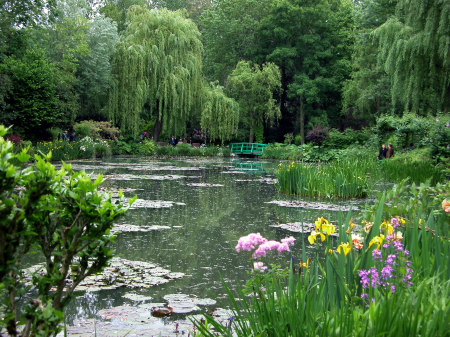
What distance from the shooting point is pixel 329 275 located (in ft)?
7.24

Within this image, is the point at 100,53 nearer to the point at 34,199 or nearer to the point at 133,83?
the point at 133,83

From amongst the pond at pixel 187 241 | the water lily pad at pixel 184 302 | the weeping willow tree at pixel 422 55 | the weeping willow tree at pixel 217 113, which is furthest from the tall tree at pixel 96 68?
the water lily pad at pixel 184 302

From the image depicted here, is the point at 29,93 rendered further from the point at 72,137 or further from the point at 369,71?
the point at 369,71

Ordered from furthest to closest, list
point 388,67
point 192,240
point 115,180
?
point 388,67
point 115,180
point 192,240

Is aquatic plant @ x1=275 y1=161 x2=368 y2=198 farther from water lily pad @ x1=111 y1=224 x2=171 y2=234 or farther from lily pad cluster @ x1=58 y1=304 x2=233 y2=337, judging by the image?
lily pad cluster @ x1=58 y1=304 x2=233 y2=337

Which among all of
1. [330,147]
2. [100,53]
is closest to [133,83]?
[100,53]

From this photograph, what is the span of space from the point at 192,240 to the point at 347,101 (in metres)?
24.6

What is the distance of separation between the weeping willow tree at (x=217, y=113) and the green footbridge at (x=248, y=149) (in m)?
3.07

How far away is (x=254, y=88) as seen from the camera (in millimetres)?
29766

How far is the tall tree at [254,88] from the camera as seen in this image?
29.8 metres

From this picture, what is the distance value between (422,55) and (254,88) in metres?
16.0

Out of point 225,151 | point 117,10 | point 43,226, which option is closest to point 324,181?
point 43,226

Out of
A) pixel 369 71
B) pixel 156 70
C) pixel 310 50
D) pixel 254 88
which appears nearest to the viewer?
pixel 156 70

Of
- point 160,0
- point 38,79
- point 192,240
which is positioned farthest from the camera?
point 160,0
